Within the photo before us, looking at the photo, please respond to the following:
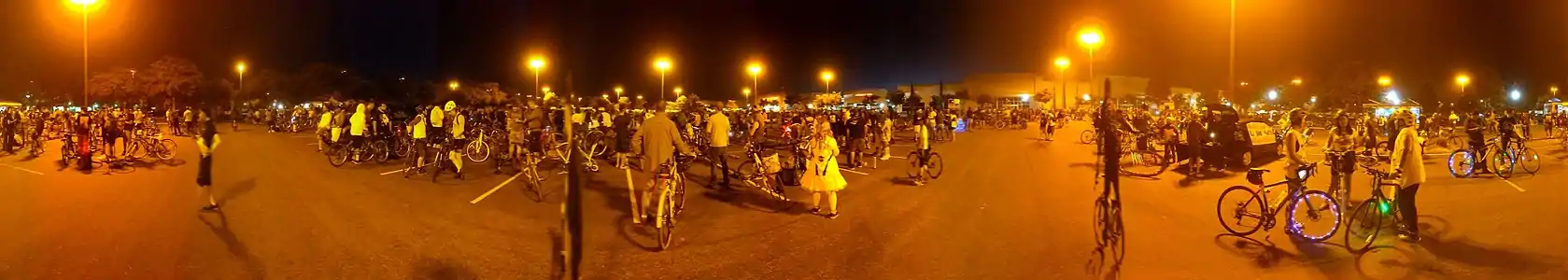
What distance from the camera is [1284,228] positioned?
7766mm

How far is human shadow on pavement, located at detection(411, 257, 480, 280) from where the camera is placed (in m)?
6.07

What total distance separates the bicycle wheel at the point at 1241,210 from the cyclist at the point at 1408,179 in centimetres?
108

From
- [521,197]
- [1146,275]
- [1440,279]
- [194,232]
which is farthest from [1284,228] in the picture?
[194,232]

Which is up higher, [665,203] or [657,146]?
[657,146]

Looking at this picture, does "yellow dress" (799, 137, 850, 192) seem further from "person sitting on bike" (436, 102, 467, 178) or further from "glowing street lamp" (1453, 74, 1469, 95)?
"glowing street lamp" (1453, 74, 1469, 95)

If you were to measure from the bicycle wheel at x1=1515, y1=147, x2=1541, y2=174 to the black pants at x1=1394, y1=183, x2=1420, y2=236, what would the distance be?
30.2 feet

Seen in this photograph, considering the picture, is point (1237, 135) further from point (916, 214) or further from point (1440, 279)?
point (1440, 279)

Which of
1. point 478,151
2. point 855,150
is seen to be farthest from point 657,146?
point 478,151

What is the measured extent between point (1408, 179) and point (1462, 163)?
8127 millimetres

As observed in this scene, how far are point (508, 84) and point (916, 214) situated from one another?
4555 cm

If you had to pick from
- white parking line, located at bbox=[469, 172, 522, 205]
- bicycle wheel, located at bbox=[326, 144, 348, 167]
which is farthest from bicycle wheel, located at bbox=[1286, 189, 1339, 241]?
bicycle wheel, located at bbox=[326, 144, 348, 167]

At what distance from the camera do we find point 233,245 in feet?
23.8

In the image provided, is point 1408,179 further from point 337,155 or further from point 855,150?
point 337,155

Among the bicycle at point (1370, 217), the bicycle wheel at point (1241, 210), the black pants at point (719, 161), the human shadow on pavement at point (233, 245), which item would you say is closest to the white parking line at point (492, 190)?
the human shadow on pavement at point (233, 245)
